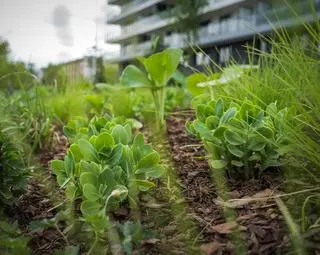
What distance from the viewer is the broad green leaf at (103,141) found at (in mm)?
→ 938

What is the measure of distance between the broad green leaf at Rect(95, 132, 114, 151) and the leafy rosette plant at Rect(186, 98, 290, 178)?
230 mm

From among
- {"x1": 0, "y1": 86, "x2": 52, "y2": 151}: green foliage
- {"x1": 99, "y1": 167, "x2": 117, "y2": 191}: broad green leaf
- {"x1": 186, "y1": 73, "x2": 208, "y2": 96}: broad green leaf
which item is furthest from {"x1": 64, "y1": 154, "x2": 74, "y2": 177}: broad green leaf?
{"x1": 186, "y1": 73, "x2": 208, "y2": 96}: broad green leaf

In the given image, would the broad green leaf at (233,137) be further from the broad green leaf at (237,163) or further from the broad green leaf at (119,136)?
the broad green leaf at (119,136)

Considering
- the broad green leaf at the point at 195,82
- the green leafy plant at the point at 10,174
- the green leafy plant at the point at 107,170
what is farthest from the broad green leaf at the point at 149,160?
the broad green leaf at the point at 195,82

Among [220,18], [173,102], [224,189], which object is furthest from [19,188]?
[220,18]

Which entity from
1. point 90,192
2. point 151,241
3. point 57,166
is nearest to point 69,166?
point 57,166

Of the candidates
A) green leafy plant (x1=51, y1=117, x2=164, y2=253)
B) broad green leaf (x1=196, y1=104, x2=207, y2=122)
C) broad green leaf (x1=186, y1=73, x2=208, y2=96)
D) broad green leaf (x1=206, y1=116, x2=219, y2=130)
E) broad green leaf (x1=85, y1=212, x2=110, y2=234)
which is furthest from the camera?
broad green leaf (x1=186, y1=73, x2=208, y2=96)

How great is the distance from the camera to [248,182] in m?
1.01

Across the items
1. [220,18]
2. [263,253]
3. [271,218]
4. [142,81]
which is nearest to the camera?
[263,253]

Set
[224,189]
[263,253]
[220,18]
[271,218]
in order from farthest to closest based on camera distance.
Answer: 1. [220,18]
2. [224,189]
3. [271,218]
4. [263,253]

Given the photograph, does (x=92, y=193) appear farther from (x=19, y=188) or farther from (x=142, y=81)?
(x=142, y=81)

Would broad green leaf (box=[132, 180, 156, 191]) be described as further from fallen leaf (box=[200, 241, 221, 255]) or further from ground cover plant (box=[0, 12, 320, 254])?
fallen leaf (box=[200, 241, 221, 255])

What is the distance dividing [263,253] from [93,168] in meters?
0.41

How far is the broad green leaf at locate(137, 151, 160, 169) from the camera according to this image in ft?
3.06
